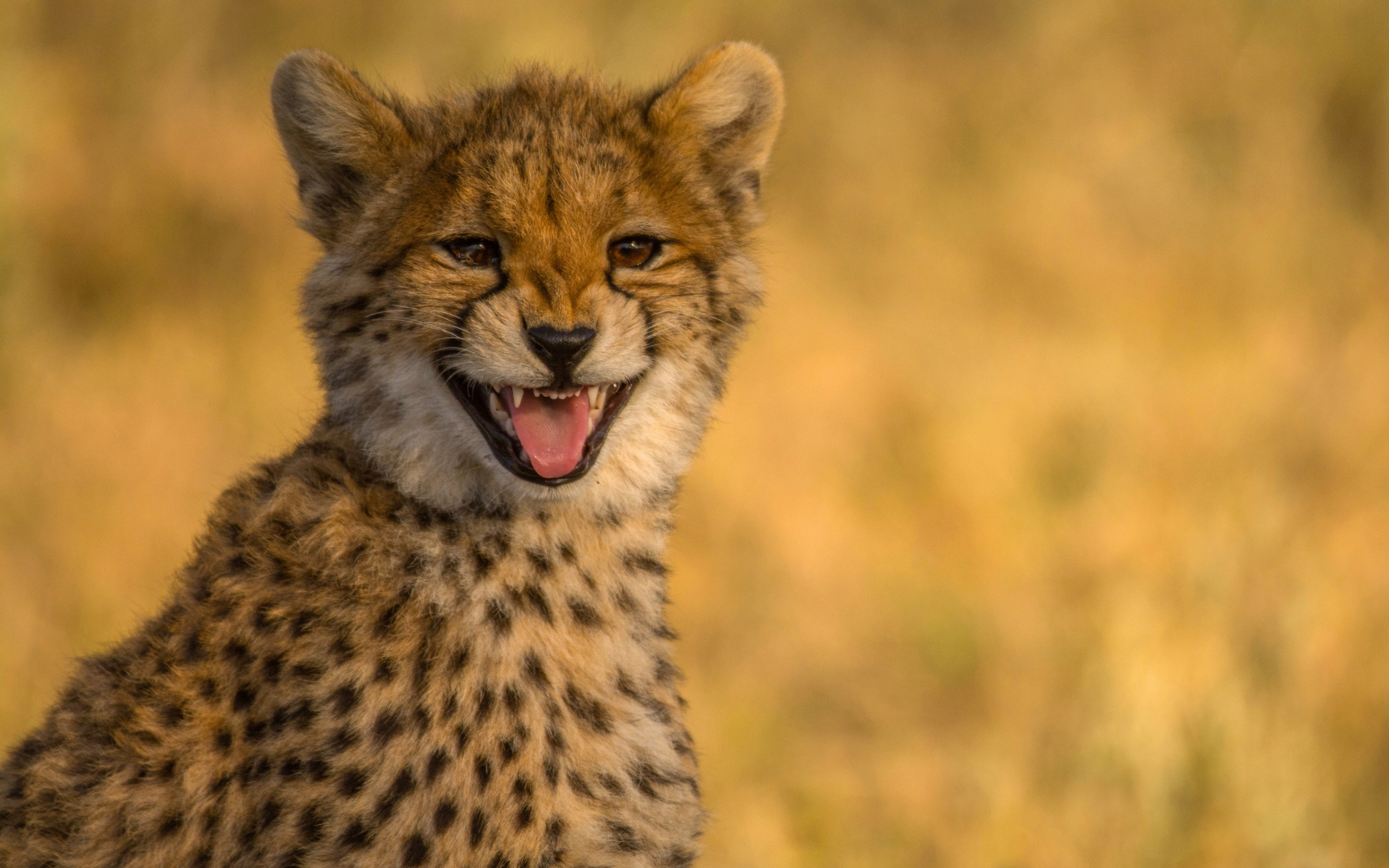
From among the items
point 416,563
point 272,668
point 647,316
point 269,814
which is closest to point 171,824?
point 269,814

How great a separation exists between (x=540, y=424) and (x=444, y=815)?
601mm

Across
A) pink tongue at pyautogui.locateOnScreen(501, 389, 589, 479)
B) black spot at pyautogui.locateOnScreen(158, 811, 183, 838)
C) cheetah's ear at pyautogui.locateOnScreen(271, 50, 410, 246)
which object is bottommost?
black spot at pyautogui.locateOnScreen(158, 811, 183, 838)

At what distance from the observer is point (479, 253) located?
2.41 m

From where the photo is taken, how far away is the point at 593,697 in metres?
2.41

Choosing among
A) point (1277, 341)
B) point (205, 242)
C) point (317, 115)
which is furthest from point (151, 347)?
point (1277, 341)

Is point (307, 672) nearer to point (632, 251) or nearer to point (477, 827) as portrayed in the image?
point (477, 827)

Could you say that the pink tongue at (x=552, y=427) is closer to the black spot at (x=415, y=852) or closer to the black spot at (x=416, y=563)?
the black spot at (x=416, y=563)

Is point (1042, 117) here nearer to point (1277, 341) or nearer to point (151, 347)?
point (1277, 341)

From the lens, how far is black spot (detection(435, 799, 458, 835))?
2203 mm

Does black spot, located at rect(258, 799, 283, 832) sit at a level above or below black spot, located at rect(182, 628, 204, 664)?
below

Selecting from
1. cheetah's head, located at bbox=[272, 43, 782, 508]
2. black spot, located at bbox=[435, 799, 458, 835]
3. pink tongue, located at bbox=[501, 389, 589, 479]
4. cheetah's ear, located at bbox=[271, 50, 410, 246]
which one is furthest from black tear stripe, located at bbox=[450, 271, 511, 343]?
black spot, located at bbox=[435, 799, 458, 835]

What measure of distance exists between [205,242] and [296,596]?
13.0 feet

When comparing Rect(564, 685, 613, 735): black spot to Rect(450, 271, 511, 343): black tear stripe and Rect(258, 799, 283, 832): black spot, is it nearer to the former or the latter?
Rect(258, 799, 283, 832): black spot

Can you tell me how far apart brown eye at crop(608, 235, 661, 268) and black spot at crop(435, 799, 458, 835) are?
2.82 feet
